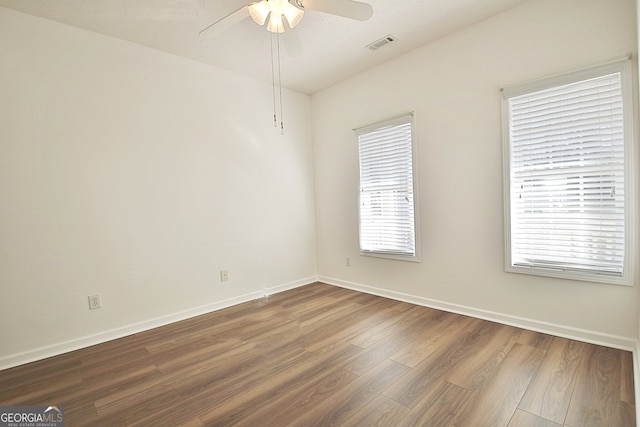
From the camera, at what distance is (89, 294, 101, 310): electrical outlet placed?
2672mm

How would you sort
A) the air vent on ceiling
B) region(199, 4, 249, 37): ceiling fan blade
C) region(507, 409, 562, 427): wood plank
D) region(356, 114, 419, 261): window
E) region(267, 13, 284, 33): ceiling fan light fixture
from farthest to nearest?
region(356, 114, 419, 261): window
the air vent on ceiling
region(267, 13, 284, 33): ceiling fan light fixture
region(199, 4, 249, 37): ceiling fan blade
region(507, 409, 562, 427): wood plank

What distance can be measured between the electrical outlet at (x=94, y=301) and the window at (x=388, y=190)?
9.48 feet

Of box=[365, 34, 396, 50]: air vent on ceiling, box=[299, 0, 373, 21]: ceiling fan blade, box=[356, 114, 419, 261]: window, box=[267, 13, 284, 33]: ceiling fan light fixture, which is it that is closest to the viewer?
box=[299, 0, 373, 21]: ceiling fan blade

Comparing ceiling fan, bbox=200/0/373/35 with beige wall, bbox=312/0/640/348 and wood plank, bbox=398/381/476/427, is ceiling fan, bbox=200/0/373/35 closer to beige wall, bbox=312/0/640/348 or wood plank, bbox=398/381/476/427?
beige wall, bbox=312/0/640/348

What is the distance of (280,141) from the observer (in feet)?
13.5

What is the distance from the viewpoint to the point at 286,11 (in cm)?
206

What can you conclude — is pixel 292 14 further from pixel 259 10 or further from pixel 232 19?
pixel 232 19

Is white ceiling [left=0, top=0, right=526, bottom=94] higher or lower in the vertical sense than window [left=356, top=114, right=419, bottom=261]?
higher

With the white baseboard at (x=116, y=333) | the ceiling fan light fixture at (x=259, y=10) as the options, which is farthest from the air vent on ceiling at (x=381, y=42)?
the white baseboard at (x=116, y=333)

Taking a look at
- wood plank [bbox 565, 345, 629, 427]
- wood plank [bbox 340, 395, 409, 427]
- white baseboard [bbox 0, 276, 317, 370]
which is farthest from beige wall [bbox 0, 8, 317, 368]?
wood plank [bbox 565, 345, 629, 427]

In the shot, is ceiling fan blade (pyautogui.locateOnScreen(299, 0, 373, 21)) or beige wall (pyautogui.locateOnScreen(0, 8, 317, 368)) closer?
ceiling fan blade (pyautogui.locateOnScreen(299, 0, 373, 21))

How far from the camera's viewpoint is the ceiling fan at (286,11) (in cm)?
189

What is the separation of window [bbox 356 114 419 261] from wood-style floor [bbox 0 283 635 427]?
976 millimetres

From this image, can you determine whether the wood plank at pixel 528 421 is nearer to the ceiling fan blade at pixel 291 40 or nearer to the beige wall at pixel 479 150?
the beige wall at pixel 479 150
